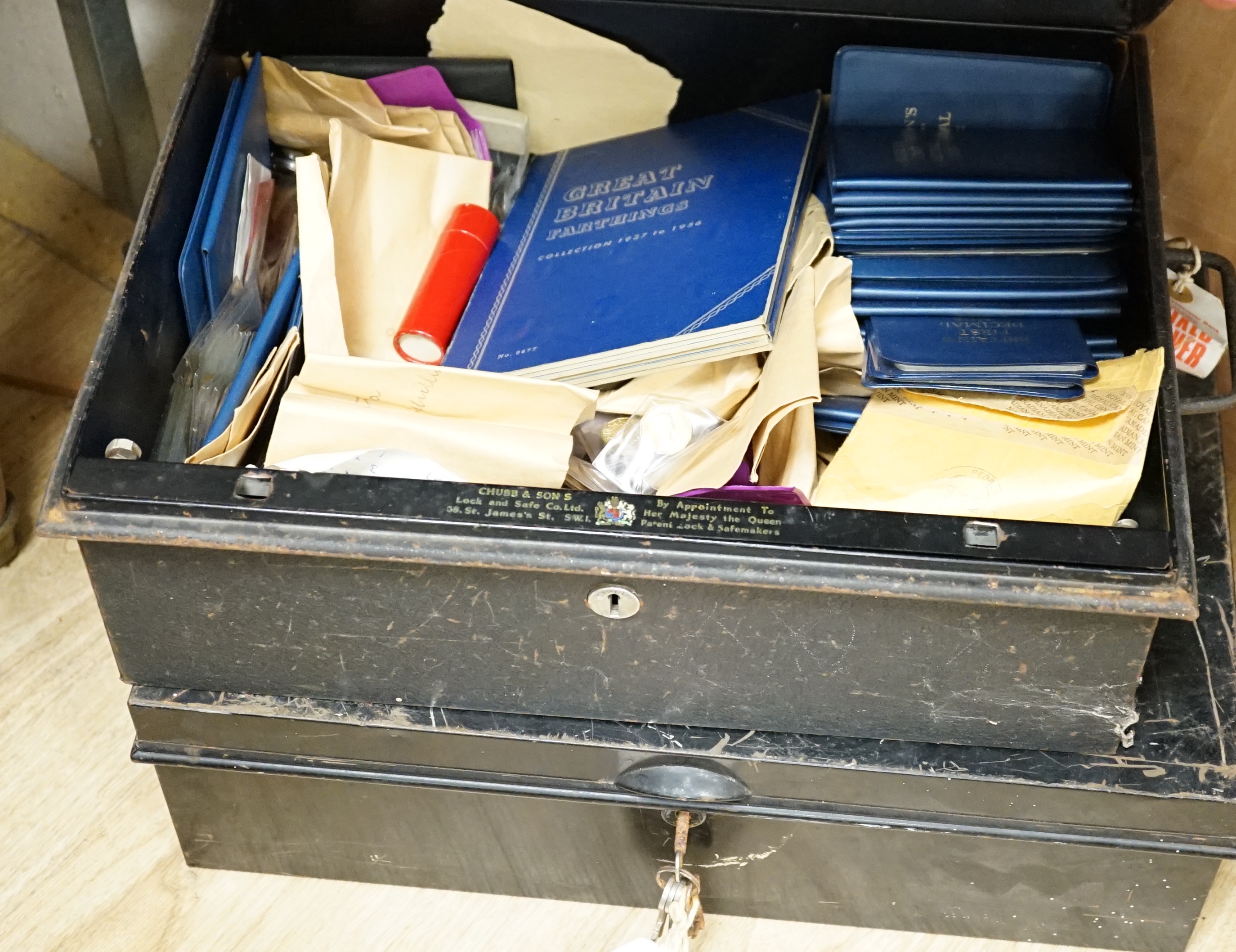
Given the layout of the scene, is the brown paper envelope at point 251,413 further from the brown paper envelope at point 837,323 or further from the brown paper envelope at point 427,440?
the brown paper envelope at point 837,323

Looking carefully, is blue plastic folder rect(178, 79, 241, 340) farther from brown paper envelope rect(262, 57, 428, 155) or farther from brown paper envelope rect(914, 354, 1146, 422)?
brown paper envelope rect(914, 354, 1146, 422)

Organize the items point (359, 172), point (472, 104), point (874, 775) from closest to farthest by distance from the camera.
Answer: point (874, 775) → point (359, 172) → point (472, 104)

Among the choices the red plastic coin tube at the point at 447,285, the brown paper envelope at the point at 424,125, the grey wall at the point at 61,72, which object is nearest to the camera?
the red plastic coin tube at the point at 447,285

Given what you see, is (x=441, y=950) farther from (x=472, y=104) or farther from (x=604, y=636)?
(x=472, y=104)

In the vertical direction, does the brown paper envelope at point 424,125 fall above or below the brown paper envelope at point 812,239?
above

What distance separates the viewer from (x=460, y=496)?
2.47ft

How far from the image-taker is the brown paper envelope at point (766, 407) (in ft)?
2.71

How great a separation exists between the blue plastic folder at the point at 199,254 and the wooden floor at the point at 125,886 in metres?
0.42

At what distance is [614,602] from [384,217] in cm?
38

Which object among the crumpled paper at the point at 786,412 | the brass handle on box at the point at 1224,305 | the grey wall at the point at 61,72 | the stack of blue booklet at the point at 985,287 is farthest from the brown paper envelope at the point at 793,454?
the grey wall at the point at 61,72

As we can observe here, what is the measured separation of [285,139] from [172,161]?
164 millimetres

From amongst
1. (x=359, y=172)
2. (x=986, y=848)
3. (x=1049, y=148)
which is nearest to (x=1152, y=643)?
(x=986, y=848)

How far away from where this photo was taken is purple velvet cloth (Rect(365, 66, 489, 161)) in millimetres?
1060

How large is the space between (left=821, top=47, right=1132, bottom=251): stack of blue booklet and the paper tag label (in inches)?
5.0
